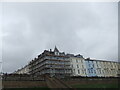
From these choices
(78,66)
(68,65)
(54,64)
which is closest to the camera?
(54,64)

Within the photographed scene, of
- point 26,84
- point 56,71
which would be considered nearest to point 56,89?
point 26,84

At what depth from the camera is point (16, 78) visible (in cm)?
2425

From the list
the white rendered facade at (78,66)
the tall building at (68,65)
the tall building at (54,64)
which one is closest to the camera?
the tall building at (54,64)

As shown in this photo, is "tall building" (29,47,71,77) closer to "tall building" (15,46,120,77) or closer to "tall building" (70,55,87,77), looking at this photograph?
"tall building" (15,46,120,77)

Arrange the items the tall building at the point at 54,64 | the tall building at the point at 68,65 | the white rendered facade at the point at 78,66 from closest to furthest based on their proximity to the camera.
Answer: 1. the tall building at the point at 54,64
2. the tall building at the point at 68,65
3. the white rendered facade at the point at 78,66

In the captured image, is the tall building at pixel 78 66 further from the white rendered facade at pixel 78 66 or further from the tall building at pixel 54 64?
the tall building at pixel 54 64

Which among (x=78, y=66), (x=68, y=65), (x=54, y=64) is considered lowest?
(x=78, y=66)

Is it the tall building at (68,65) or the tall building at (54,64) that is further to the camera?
the tall building at (68,65)

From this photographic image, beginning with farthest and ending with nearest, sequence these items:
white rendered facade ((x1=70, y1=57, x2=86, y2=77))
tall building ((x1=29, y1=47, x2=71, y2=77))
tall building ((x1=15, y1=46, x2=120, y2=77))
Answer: white rendered facade ((x1=70, y1=57, x2=86, y2=77)), tall building ((x1=15, y1=46, x2=120, y2=77)), tall building ((x1=29, y1=47, x2=71, y2=77))

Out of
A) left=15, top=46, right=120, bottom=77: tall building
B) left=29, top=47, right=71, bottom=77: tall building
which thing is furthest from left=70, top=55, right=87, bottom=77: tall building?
left=29, top=47, right=71, bottom=77: tall building

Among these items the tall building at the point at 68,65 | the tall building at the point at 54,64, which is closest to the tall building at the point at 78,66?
the tall building at the point at 68,65

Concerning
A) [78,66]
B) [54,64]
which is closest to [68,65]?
[78,66]

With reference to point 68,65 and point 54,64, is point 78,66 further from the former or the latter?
point 54,64

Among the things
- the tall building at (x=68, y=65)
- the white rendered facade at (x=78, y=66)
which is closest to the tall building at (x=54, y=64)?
the tall building at (x=68, y=65)
